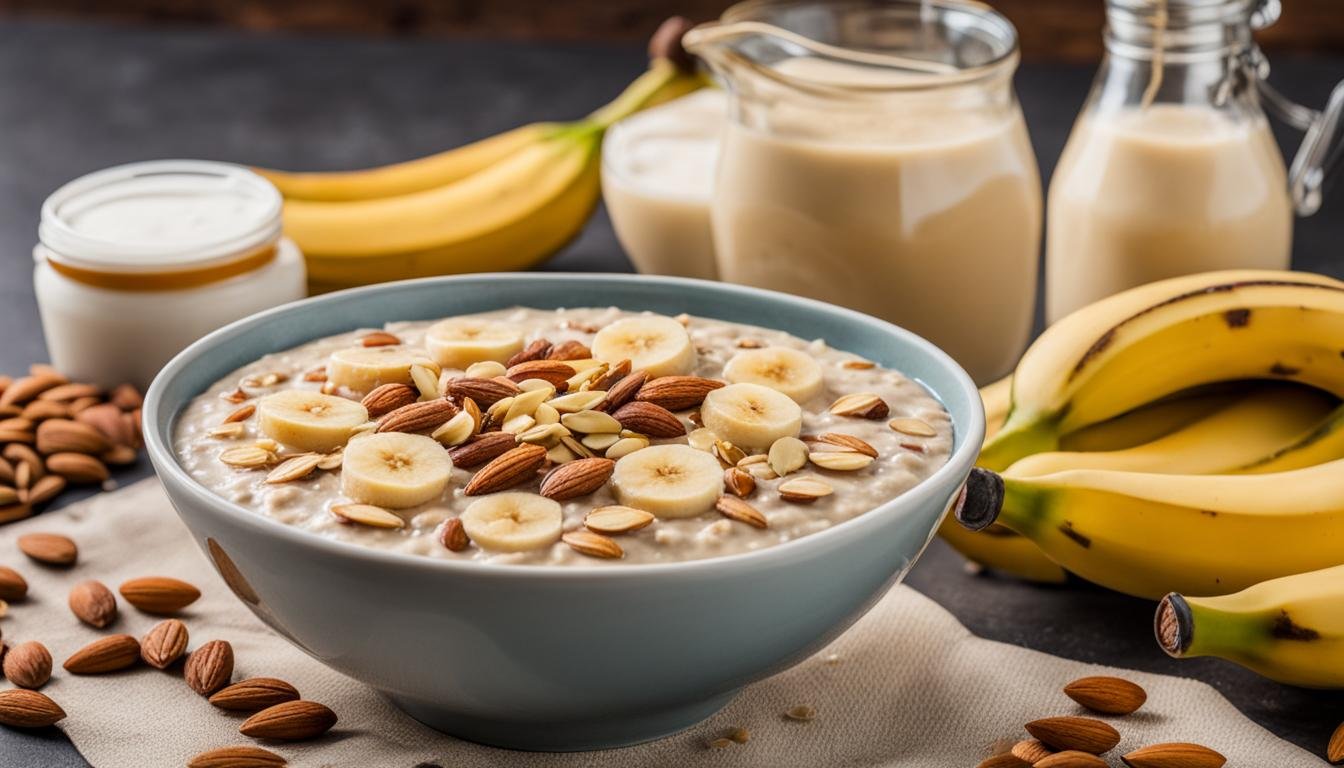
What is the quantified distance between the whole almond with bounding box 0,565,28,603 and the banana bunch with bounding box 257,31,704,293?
0.82m

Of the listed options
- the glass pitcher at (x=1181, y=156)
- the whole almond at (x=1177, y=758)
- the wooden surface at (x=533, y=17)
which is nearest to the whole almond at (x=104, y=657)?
the whole almond at (x=1177, y=758)

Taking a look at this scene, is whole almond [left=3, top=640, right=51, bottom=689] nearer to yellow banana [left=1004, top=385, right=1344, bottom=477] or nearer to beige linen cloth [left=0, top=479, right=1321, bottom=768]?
beige linen cloth [left=0, top=479, right=1321, bottom=768]

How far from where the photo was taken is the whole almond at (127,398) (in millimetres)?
1993

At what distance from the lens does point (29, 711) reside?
4.41 ft

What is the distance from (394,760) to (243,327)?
1.60 ft

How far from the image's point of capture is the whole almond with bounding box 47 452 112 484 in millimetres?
1828

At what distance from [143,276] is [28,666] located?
0.71 meters

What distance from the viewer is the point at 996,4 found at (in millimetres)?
3482

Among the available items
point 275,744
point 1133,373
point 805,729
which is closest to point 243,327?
point 275,744

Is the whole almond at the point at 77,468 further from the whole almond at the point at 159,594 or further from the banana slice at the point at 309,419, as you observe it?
the banana slice at the point at 309,419

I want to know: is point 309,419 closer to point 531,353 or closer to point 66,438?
point 531,353

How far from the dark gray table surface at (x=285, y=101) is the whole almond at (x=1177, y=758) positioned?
1323mm

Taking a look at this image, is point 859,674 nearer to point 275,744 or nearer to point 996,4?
point 275,744

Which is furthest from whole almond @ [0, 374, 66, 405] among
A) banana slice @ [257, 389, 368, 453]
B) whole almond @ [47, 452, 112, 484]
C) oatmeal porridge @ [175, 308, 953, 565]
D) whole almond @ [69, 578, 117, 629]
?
banana slice @ [257, 389, 368, 453]
